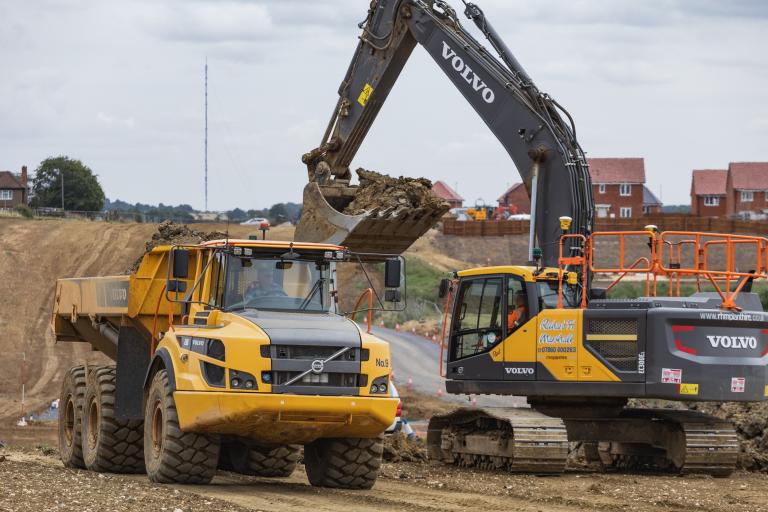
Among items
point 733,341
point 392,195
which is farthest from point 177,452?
point 392,195

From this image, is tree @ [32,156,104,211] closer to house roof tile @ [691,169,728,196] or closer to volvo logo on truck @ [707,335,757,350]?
house roof tile @ [691,169,728,196]

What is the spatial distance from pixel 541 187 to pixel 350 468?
6880mm

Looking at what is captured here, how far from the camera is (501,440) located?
712 inches

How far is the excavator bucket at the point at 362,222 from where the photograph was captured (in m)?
22.0

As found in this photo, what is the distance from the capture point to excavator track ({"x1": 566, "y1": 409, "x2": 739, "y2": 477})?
17.9 meters

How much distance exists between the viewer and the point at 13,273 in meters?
50.0

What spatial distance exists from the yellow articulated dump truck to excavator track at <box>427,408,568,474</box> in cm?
304

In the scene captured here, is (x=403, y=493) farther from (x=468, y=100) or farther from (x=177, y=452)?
(x=468, y=100)

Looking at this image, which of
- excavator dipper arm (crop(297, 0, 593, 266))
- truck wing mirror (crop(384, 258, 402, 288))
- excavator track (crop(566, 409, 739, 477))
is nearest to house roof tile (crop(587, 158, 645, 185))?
excavator dipper arm (crop(297, 0, 593, 266))

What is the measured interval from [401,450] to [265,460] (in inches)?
Result: 144

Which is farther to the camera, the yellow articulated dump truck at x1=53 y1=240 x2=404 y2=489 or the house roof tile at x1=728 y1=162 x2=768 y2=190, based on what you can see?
the house roof tile at x1=728 y1=162 x2=768 y2=190

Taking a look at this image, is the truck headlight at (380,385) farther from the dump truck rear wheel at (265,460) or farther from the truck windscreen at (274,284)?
the dump truck rear wheel at (265,460)

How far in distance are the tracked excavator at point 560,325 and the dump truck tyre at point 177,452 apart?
472cm

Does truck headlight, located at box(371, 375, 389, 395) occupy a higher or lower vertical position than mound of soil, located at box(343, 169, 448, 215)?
lower
